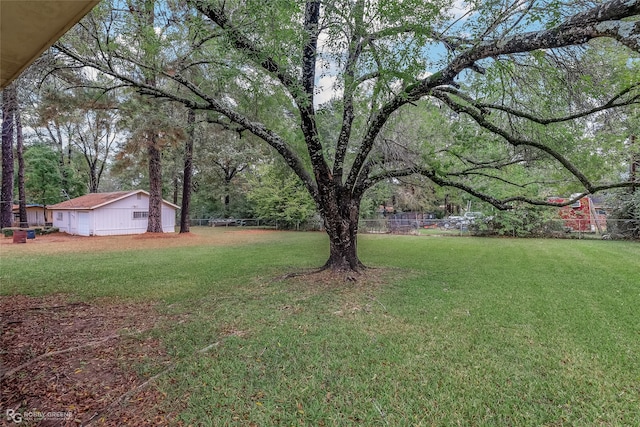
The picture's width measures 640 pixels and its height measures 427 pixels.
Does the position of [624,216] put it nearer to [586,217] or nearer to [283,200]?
[586,217]

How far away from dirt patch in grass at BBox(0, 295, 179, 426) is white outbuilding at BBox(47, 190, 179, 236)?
14108mm

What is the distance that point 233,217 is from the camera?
25656mm

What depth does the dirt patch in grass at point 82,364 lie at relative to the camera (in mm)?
2213

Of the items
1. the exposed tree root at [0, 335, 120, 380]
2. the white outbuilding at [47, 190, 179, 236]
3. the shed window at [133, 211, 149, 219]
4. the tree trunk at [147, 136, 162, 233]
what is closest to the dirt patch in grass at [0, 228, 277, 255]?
the tree trunk at [147, 136, 162, 233]

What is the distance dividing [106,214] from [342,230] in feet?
53.3

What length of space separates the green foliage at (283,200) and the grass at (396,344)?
41.8 ft

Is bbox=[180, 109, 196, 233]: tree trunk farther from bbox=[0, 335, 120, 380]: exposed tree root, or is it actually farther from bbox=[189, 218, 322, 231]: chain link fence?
bbox=[0, 335, 120, 380]: exposed tree root

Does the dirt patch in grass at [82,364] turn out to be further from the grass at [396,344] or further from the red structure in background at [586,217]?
the red structure in background at [586,217]

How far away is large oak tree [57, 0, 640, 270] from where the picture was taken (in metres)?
3.95

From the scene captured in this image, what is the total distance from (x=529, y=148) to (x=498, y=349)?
3637 millimetres

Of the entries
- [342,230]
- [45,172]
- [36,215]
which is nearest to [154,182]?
[45,172]

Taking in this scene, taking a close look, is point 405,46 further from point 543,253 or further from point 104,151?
point 104,151

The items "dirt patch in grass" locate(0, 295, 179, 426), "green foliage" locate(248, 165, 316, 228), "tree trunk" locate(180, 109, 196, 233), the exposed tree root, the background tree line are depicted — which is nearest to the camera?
"dirt patch in grass" locate(0, 295, 179, 426)

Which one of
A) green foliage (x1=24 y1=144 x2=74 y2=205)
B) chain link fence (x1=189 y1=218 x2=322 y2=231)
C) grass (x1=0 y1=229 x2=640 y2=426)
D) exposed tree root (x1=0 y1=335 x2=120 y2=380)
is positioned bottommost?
grass (x1=0 y1=229 x2=640 y2=426)
